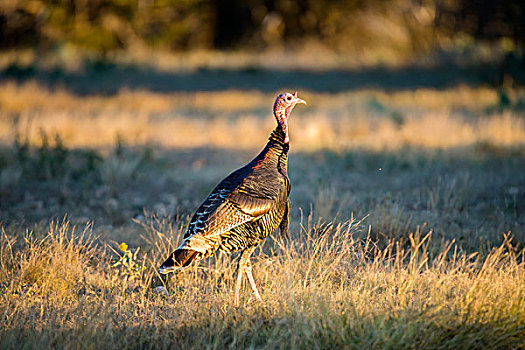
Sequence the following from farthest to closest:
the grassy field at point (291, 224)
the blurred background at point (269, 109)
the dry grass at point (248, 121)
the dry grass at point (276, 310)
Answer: the dry grass at point (248, 121), the blurred background at point (269, 109), the grassy field at point (291, 224), the dry grass at point (276, 310)

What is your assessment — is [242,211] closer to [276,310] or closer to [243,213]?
[243,213]

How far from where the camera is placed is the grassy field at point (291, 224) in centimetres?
398

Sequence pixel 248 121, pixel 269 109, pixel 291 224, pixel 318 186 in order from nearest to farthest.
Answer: pixel 291 224
pixel 318 186
pixel 248 121
pixel 269 109

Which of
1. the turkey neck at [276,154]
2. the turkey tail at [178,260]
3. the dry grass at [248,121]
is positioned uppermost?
the turkey neck at [276,154]

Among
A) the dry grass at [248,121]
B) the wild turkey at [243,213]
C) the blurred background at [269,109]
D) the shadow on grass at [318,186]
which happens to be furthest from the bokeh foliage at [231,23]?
the wild turkey at [243,213]

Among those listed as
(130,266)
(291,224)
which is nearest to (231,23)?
(291,224)

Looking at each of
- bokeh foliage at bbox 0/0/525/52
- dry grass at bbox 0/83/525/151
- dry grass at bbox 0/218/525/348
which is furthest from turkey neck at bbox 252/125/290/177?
bokeh foliage at bbox 0/0/525/52

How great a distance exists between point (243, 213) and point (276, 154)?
0.71m

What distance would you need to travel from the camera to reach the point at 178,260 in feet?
13.7

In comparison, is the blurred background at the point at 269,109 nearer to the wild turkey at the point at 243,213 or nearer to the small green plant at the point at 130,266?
the small green plant at the point at 130,266

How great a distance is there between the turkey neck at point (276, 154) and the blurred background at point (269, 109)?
3.44 feet

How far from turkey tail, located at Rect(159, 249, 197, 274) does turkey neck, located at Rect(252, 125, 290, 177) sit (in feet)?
3.61

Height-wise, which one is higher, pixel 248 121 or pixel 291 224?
pixel 291 224

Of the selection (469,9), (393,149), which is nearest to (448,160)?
(393,149)
